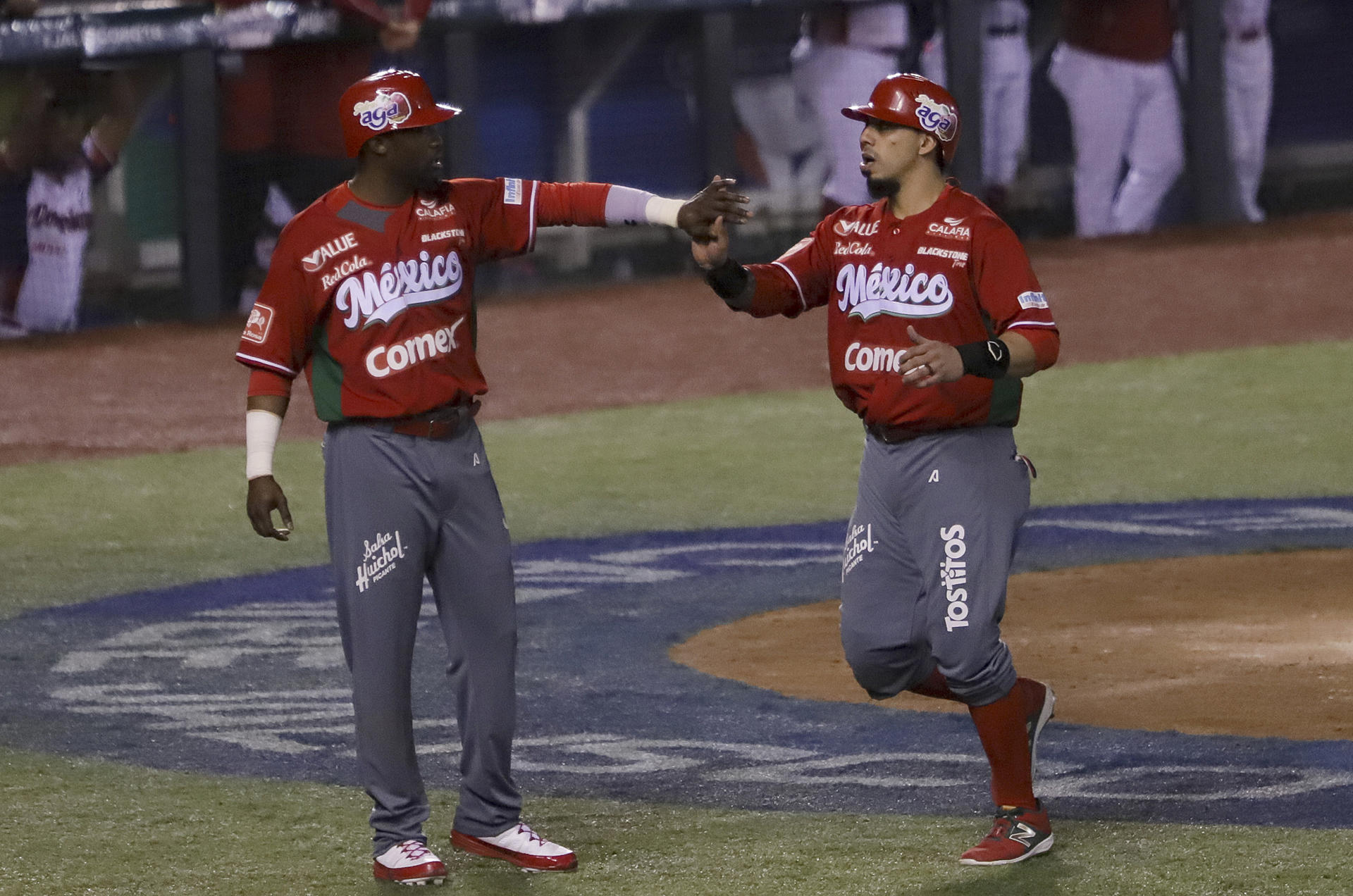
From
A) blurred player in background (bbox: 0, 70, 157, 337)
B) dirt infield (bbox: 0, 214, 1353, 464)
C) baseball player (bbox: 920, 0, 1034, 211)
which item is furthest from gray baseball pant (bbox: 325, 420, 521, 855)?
baseball player (bbox: 920, 0, 1034, 211)

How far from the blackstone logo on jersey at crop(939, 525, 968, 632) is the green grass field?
582 mm

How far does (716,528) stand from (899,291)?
5144 mm

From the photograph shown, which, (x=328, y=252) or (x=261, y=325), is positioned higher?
(x=328, y=252)

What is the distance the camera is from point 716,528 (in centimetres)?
1042

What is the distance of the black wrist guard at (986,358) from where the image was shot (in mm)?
4984

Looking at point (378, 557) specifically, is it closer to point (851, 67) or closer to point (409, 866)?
point (409, 866)

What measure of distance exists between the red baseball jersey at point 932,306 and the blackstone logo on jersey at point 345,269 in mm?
1142

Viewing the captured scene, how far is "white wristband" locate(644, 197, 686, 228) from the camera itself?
5.42 metres

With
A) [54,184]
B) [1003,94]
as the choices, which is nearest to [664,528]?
[54,184]

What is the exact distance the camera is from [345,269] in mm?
5172

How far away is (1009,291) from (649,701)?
2481mm

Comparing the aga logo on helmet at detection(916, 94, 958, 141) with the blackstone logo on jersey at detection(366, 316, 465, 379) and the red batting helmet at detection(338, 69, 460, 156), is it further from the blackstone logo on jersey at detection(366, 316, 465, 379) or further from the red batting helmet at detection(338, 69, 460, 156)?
the blackstone logo on jersey at detection(366, 316, 465, 379)

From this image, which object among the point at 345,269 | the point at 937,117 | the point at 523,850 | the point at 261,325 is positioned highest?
the point at 937,117

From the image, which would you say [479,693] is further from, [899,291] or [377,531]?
[899,291]
